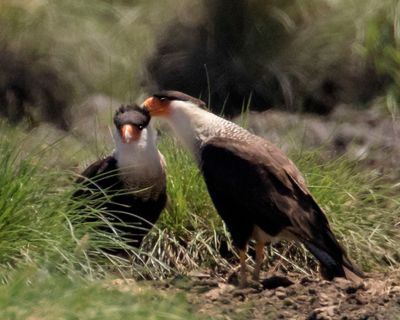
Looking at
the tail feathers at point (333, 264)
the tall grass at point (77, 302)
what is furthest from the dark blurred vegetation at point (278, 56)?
the tall grass at point (77, 302)

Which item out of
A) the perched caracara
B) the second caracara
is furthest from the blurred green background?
the second caracara

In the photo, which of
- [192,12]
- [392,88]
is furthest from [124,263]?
[192,12]

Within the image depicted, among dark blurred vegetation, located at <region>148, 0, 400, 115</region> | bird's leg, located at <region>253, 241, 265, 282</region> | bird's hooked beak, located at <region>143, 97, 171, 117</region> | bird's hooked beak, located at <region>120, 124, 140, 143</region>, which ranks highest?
Result: bird's hooked beak, located at <region>143, 97, 171, 117</region>

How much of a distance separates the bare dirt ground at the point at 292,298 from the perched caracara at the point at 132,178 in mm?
509

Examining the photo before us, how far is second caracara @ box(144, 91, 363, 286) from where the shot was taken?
22.5 ft

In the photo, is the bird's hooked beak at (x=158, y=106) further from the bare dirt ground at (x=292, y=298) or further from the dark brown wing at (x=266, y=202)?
the bare dirt ground at (x=292, y=298)

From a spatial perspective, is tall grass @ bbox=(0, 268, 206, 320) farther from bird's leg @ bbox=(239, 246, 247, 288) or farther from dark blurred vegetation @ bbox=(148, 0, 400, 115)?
dark blurred vegetation @ bbox=(148, 0, 400, 115)

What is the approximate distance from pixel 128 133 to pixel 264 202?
3.07ft

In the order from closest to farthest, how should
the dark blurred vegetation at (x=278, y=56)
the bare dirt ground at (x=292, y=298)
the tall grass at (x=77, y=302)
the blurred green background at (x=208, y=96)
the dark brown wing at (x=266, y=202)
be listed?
the tall grass at (x=77, y=302) → the bare dirt ground at (x=292, y=298) → the dark brown wing at (x=266, y=202) → the blurred green background at (x=208, y=96) → the dark blurred vegetation at (x=278, y=56)

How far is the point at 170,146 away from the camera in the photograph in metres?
8.06

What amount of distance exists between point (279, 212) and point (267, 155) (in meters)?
0.37

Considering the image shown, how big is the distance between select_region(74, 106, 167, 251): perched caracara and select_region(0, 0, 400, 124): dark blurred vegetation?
7.70 ft

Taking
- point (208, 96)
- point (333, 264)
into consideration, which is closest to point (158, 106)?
point (333, 264)

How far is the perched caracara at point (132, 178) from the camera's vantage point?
23.7ft
